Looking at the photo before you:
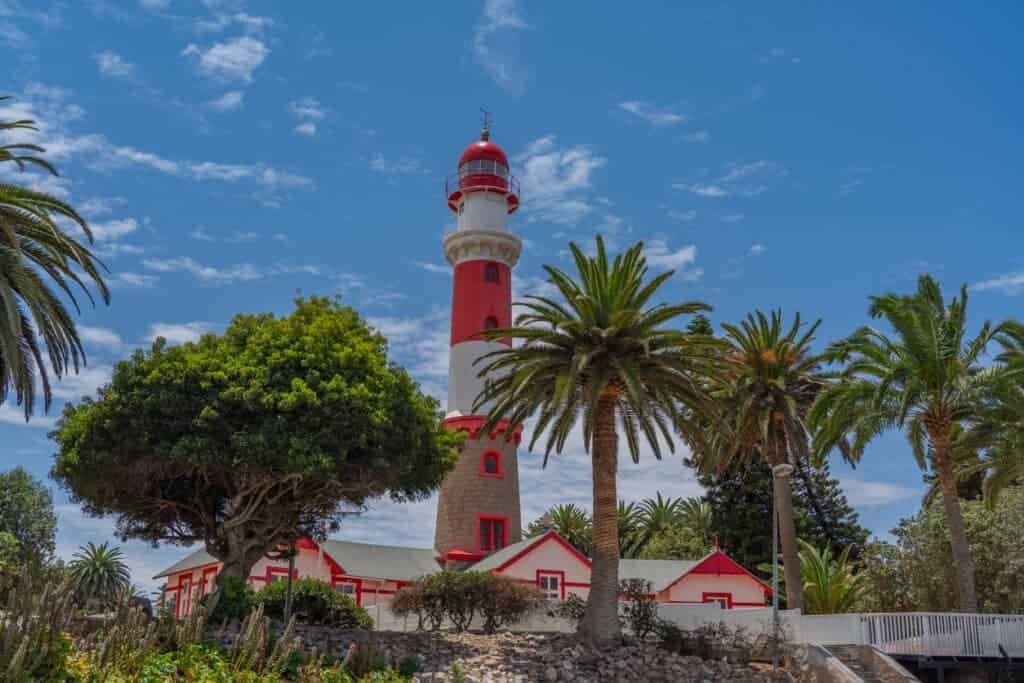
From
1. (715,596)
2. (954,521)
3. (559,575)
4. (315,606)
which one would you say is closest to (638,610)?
(954,521)

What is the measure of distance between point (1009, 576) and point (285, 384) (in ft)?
88.8

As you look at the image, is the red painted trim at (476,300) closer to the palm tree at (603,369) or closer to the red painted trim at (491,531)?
the red painted trim at (491,531)

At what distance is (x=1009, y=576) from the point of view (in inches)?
1406

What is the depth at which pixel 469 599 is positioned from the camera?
3219 centimetres

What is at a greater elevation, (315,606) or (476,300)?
(476,300)

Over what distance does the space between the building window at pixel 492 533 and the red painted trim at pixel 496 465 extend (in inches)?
78.8

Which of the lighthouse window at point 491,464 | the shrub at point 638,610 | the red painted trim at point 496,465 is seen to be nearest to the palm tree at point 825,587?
the shrub at point 638,610

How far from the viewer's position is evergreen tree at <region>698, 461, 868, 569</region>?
5791cm

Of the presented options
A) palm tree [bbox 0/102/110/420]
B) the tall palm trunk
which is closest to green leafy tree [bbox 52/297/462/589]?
palm tree [bbox 0/102/110/420]

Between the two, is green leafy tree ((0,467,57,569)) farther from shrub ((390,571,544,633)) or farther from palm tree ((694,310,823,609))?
palm tree ((694,310,823,609))

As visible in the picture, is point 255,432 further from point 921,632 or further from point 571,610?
point 921,632

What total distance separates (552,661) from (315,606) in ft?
42.0

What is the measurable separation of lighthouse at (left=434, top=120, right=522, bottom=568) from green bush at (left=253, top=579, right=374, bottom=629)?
8.76 m

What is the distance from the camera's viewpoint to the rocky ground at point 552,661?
24.4 meters
